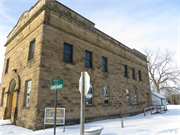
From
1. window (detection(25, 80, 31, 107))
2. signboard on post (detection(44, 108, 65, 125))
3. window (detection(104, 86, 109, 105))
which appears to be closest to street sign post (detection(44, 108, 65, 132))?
signboard on post (detection(44, 108, 65, 125))

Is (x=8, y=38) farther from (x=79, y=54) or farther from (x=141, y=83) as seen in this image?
(x=141, y=83)

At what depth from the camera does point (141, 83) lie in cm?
2083

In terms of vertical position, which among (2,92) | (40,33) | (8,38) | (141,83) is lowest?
(2,92)

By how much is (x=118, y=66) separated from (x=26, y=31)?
10.6 meters

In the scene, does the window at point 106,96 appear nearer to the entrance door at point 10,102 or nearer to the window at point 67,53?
the window at point 67,53

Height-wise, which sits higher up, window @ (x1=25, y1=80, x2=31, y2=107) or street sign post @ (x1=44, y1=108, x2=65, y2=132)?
window @ (x1=25, y1=80, x2=31, y2=107)

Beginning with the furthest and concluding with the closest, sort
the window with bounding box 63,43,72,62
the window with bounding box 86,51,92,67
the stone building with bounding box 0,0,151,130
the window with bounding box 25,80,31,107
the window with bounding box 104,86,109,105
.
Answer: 1. the window with bounding box 104,86,109,105
2. the window with bounding box 86,51,92,67
3. the window with bounding box 63,43,72,62
4. the window with bounding box 25,80,31,107
5. the stone building with bounding box 0,0,151,130

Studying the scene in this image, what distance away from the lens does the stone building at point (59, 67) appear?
29.6ft

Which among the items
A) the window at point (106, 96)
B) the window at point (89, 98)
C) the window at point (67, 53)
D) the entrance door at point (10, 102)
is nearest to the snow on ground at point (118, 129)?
the entrance door at point (10, 102)

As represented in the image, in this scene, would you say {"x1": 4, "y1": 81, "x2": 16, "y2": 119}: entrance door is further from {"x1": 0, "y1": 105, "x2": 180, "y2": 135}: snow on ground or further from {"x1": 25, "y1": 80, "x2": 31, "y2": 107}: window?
{"x1": 25, "y1": 80, "x2": 31, "y2": 107}: window

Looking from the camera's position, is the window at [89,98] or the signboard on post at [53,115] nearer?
the signboard on post at [53,115]

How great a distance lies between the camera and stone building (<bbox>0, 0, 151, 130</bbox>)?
Result: 9023 mm

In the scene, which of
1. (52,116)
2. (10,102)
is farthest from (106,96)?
(10,102)

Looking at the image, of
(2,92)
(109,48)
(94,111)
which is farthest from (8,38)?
(94,111)
